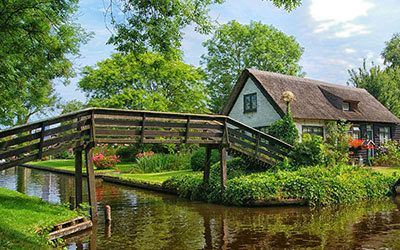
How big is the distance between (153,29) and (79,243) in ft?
20.5

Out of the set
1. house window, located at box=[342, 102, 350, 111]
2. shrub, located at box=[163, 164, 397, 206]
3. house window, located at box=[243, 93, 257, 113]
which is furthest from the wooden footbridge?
house window, located at box=[342, 102, 350, 111]

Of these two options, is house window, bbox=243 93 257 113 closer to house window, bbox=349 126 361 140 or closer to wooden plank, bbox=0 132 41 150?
house window, bbox=349 126 361 140

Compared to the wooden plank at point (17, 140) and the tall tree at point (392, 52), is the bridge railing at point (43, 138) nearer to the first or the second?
the wooden plank at point (17, 140)

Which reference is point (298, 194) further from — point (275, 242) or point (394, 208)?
point (275, 242)

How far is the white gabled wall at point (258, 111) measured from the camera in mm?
29344

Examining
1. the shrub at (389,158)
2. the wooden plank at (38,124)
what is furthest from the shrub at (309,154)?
the wooden plank at (38,124)

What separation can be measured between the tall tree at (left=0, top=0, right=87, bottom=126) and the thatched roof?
16297 millimetres

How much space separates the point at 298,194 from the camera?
17.1m

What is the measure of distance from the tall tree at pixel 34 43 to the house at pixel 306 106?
16.3 metres

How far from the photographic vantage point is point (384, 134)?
34.6 m

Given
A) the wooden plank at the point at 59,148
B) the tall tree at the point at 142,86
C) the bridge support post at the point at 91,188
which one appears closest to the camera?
the wooden plank at the point at 59,148

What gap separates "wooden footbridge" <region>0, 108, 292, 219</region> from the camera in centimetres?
1319

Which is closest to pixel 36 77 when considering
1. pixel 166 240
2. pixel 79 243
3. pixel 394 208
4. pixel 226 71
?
pixel 79 243

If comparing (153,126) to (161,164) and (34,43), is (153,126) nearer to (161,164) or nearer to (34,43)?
(34,43)
